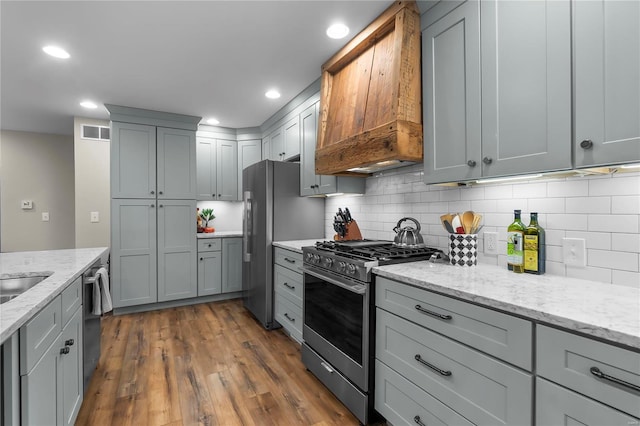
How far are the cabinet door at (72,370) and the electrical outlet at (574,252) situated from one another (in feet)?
7.88

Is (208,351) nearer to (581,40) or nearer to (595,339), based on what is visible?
(595,339)

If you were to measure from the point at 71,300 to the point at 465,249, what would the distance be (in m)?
2.10

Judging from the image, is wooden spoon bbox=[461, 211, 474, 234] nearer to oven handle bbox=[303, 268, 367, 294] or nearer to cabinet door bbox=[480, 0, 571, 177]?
cabinet door bbox=[480, 0, 571, 177]

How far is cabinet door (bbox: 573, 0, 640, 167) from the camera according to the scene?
107cm

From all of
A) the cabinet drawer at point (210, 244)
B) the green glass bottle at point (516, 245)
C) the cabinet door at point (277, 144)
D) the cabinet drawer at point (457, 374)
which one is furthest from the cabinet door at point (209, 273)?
the green glass bottle at point (516, 245)

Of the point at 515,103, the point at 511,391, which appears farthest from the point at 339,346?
the point at 515,103

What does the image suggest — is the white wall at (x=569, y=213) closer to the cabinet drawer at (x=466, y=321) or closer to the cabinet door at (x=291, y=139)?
the cabinet drawer at (x=466, y=321)

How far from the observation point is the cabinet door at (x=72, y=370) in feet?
4.87

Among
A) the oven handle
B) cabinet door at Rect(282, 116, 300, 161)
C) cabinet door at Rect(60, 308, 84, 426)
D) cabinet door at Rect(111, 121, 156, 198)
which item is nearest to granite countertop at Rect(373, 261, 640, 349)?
the oven handle

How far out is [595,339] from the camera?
88cm

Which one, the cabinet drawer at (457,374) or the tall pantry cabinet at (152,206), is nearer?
the cabinet drawer at (457,374)

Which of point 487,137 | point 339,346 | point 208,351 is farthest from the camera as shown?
point 208,351

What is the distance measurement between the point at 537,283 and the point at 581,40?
3.22ft

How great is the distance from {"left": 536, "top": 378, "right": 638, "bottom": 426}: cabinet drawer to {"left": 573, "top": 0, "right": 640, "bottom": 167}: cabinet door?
2.62 feet
